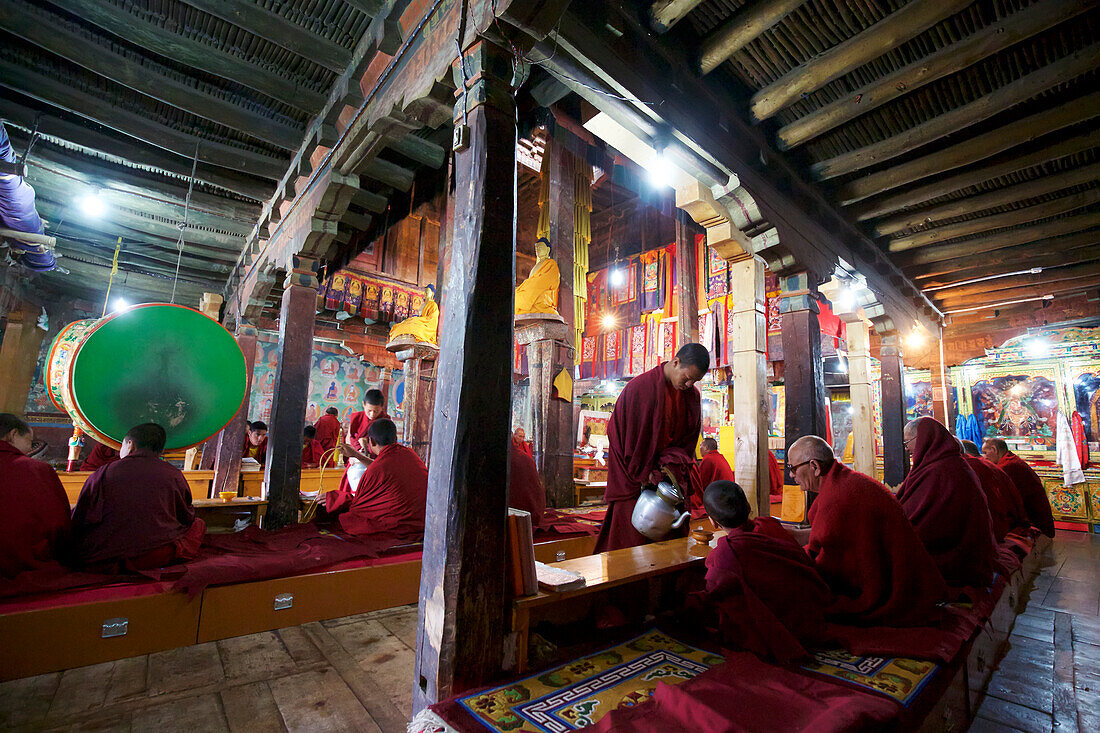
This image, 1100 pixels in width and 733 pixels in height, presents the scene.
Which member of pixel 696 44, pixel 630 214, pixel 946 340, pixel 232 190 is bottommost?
pixel 946 340

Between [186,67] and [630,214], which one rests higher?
[630,214]

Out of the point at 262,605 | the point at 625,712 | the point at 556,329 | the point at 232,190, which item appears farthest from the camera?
the point at 556,329

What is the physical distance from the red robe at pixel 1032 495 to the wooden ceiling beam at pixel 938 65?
5.65 m

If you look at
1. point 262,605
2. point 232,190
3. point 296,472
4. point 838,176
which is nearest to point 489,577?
point 262,605

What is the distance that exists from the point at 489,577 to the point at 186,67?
5.04m

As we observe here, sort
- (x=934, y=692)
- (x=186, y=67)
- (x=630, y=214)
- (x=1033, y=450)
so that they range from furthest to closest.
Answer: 1. (x=630, y=214)
2. (x=1033, y=450)
3. (x=186, y=67)
4. (x=934, y=692)

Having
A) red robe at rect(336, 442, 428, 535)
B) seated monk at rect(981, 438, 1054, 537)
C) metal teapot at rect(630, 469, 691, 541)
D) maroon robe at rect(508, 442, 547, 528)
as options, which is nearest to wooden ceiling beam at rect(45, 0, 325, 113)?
red robe at rect(336, 442, 428, 535)

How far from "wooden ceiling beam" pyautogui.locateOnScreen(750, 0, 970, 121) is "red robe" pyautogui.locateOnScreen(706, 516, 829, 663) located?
11.8ft

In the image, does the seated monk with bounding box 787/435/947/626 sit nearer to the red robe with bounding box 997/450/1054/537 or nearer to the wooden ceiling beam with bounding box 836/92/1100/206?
the wooden ceiling beam with bounding box 836/92/1100/206

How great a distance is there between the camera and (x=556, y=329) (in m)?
6.93

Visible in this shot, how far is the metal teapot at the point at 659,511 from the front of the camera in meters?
3.42

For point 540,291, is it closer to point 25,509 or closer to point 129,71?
point 129,71

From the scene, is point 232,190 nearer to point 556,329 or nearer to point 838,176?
point 556,329

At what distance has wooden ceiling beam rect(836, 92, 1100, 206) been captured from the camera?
13.3 feet
